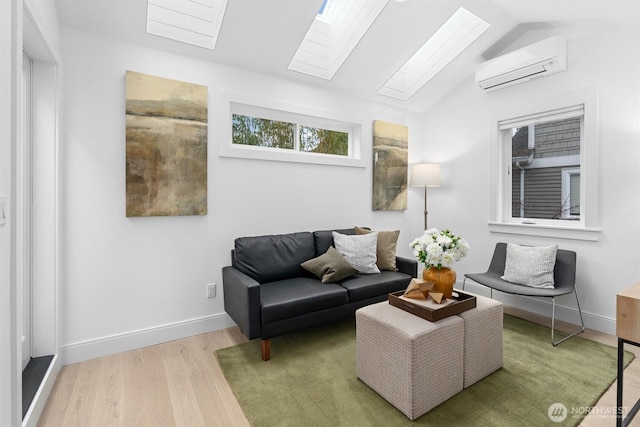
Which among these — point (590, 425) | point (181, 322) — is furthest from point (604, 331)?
point (181, 322)

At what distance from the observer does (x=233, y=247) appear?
2871 millimetres

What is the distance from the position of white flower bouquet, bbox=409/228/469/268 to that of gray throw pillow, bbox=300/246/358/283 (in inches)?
33.3

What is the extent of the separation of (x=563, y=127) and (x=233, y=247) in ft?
11.3

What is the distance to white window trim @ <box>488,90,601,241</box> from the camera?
2.77 metres

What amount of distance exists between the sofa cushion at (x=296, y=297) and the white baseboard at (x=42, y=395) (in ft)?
4.07

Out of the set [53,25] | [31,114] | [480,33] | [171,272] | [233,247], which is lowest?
[171,272]

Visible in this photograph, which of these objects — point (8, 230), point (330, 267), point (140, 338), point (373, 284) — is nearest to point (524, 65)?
point (373, 284)

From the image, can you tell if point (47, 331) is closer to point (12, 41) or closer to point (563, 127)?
point (12, 41)

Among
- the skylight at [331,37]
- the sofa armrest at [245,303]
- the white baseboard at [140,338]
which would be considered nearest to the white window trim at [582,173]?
the skylight at [331,37]

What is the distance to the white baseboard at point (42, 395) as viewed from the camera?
1.51 meters

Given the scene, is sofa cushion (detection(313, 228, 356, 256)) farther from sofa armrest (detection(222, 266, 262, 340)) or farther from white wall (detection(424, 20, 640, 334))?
white wall (detection(424, 20, 640, 334))

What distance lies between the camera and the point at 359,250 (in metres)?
2.98

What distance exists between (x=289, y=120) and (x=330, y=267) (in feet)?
5.34

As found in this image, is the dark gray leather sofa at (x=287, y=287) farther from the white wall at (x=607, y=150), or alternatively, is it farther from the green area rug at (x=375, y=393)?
the white wall at (x=607, y=150)
